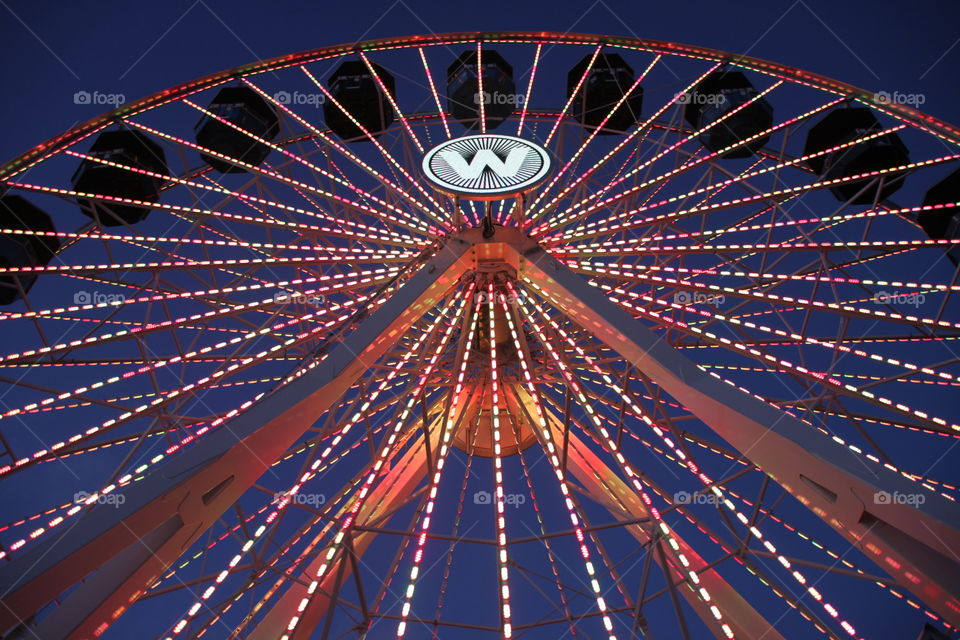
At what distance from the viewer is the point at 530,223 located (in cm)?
944

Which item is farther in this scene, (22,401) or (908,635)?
(908,635)

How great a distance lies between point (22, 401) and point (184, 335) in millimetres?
6300

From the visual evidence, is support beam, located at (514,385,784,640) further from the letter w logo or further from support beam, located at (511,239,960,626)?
the letter w logo

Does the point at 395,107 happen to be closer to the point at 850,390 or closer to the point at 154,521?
the point at 154,521

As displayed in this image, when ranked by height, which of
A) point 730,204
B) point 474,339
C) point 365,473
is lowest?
point 365,473

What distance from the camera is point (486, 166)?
8602mm

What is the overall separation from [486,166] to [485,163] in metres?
0.07

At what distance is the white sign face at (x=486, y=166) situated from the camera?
327 inches

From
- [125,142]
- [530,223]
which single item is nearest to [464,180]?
[530,223]

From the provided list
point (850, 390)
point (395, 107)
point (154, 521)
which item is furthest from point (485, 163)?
point (154, 521)

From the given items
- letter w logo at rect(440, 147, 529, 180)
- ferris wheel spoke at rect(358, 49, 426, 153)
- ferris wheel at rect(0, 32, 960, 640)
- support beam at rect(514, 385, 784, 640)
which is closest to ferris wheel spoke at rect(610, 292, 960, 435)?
ferris wheel at rect(0, 32, 960, 640)

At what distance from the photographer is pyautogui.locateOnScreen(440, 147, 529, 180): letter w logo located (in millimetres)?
8531

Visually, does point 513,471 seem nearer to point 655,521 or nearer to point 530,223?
point 530,223

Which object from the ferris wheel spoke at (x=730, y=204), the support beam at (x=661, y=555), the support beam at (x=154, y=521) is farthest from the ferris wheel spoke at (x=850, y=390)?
the support beam at (x=154, y=521)
